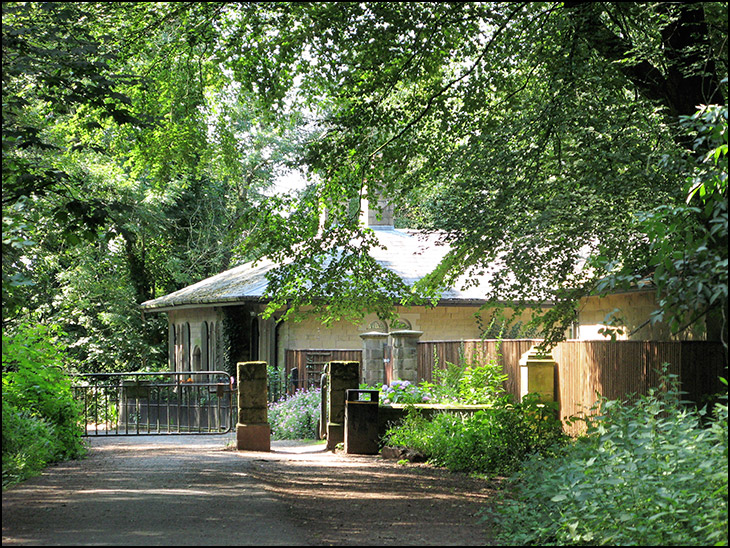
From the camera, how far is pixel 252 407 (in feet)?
46.0

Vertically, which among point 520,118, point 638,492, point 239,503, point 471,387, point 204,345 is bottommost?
point 239,503

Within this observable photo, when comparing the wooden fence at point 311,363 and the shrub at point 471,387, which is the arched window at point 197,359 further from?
the shrub at point 471,387

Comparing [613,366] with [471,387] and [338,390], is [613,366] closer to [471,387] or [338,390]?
[471,387]

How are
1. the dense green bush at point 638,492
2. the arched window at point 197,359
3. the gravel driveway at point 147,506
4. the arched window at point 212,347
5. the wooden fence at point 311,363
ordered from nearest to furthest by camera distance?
the dense green bush at point 638,492 < the gravel driveway at point 147,506 < the wooden fence at point 311,363 < the arched window at point 212,347 < the arched window at point 197,359

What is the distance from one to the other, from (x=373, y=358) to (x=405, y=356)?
38.9 inches

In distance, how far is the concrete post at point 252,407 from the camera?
13789 millimetres

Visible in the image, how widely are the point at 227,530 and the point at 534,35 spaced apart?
760cm

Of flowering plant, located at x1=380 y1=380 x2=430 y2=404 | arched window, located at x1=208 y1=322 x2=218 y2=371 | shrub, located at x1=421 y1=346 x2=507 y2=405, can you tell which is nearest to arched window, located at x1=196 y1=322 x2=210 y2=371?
arched window, located at x1=208 y1=322 x2=218 y2=371

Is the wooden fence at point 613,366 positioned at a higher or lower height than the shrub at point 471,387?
higher

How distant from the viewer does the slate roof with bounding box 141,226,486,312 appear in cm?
2189

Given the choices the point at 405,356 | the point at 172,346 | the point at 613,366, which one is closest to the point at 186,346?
the point at 172,346

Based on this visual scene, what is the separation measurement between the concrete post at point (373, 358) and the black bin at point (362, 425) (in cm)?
291

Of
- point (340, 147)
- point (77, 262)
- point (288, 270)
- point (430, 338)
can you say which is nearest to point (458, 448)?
point (288, 270)

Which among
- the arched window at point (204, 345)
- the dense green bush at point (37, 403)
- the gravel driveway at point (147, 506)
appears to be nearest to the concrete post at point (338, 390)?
the gravel driveway at point (147, 506)
